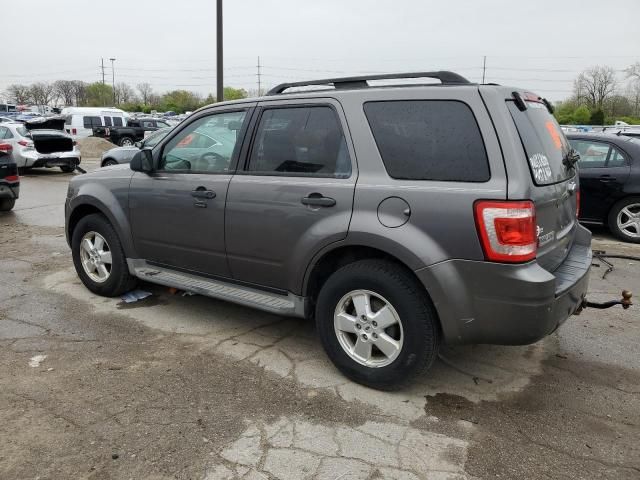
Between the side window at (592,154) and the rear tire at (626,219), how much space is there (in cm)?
64

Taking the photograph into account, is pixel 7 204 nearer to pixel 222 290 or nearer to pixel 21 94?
pixel 222 290

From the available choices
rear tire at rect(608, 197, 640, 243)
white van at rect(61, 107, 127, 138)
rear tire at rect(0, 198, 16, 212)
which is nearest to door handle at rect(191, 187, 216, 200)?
rear tire at rect(608, 197, 640, 243)

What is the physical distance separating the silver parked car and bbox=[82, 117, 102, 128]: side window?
435 inches

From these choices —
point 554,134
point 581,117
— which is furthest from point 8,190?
point 581,117

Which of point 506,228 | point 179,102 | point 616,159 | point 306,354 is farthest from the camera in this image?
point 179,102

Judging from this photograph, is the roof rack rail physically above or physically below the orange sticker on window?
above

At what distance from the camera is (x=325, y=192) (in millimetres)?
Answer: 3357

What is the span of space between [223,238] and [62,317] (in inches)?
69.0

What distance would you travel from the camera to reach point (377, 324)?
10.6 ft

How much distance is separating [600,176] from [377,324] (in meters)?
6.05

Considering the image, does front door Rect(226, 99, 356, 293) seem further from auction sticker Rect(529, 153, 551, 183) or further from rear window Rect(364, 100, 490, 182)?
auction sticker Rect(529, 153, 551, 183)

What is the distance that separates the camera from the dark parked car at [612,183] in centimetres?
765

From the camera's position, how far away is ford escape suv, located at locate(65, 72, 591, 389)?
2.86 meters

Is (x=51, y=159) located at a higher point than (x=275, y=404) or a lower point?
higher
